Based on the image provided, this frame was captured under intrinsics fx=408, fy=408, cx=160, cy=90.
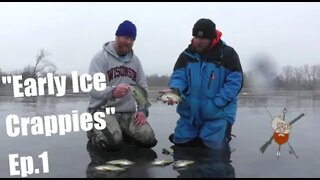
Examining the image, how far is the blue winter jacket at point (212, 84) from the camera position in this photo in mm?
6219

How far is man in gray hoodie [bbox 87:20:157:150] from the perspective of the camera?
6.11 m

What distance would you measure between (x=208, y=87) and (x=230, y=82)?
0.34 m

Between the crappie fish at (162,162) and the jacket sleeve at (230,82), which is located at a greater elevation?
the jacket sleeve at (230,82)

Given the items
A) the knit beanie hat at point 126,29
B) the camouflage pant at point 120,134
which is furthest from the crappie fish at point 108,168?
the knit beanie hat at point 126,29

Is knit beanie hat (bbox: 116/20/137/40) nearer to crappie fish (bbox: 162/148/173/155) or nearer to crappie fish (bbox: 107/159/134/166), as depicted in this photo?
crappie fish (bbox: 162/148/173/155)

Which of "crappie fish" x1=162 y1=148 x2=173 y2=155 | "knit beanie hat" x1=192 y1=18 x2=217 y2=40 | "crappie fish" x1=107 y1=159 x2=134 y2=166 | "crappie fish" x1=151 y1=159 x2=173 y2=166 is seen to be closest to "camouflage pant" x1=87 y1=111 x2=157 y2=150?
"crappie fish" x1=162 y1=148 x2=173 y2=155

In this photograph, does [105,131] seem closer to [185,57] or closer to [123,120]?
[123,120]

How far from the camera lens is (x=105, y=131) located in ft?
20.0

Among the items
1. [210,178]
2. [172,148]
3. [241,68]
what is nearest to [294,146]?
[241,68]

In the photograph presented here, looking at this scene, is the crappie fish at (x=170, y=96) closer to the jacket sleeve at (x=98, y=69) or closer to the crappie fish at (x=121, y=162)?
the jacket sleeve at (x=98, y=69)

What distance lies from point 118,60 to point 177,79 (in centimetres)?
98

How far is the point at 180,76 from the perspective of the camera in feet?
21.3

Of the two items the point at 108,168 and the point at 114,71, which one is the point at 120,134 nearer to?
the point at 114,71

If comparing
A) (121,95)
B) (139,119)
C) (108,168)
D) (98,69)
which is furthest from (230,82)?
(108,168)
